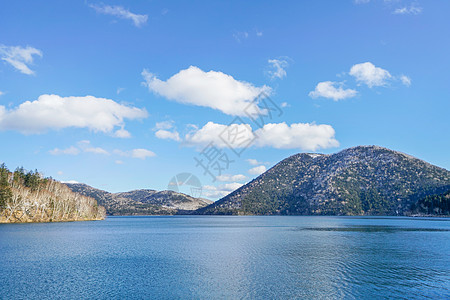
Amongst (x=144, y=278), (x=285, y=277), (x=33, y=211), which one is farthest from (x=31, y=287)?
(x=33, y=211)

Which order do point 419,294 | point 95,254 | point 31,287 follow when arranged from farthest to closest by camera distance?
point 95,254 → point 31,287 → point 419,294

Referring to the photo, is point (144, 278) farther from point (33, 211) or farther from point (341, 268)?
point (33, 211)

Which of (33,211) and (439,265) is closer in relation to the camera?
(439,265)

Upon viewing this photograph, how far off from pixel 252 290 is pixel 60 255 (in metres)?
49.4

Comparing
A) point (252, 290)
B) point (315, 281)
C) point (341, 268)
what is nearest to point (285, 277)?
point (315, 281)

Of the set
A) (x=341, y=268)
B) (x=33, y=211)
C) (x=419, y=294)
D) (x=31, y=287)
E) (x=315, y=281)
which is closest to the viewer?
(x=419, y=294)

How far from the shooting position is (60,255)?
68312 millimetres

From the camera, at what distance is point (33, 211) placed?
18800 centimetres

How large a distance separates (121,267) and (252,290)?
2744cm

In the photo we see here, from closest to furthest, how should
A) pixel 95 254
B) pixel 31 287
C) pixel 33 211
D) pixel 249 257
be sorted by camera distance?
pixel 31 287, pixel 249 257, pixel 95 254, pixel 33 211

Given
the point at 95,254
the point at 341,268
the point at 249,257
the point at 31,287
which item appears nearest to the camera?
the point at 31,287

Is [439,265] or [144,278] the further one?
[439,265]

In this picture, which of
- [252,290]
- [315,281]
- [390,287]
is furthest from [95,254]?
[390,287]

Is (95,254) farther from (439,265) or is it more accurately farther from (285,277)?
(439,265)
